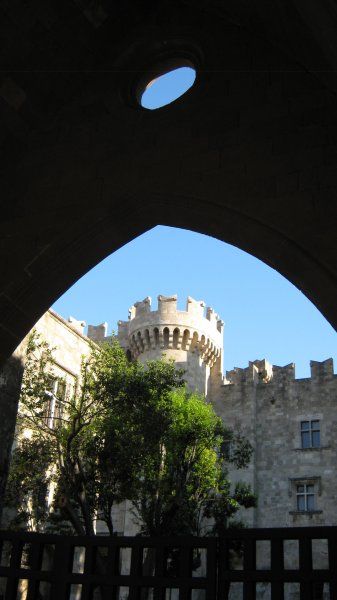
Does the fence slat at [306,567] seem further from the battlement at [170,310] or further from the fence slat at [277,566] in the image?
the battlement at [170,310]

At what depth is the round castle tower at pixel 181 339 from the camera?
1109 inches

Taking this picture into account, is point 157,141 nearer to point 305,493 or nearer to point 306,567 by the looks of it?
point 306,567

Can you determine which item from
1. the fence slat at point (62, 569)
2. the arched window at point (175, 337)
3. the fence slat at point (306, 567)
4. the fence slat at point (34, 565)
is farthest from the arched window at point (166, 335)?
the fence slat at point (306, 567)

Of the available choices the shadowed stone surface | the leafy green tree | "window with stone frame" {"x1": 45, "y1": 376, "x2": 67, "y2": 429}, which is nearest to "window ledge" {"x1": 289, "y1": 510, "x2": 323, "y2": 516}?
the leafy green tree

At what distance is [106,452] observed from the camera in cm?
1587

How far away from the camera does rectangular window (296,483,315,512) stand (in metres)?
24.2

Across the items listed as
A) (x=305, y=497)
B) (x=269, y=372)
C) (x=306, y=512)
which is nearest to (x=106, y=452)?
(x=306, y=512)

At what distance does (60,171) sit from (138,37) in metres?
1.15

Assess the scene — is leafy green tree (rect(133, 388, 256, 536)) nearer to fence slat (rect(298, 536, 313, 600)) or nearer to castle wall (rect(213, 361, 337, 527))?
castle wall (rect(213, 361, 337, 527))

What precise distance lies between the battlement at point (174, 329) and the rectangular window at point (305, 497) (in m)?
7.27

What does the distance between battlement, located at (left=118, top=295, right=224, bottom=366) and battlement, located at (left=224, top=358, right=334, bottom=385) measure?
1771 mm

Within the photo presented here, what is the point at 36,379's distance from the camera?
1661cm

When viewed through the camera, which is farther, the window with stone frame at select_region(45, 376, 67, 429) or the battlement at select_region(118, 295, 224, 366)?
the battlement at select_region(118, 295, 224, 366)

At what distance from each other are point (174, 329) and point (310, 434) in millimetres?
7536
